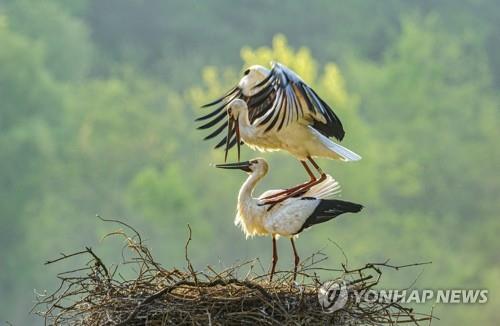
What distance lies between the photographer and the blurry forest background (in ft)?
72.7

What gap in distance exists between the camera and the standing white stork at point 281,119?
5.16m

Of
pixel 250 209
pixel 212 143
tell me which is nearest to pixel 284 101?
pixel 250 209

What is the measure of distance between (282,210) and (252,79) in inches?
33.8

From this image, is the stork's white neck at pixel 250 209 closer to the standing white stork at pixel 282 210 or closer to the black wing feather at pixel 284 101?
the standing white stork at pixel 282 210

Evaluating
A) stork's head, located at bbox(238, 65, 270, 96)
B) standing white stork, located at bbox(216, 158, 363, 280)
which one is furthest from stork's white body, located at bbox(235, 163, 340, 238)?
stork's head, located at bbox(238, 65, 270, 96)

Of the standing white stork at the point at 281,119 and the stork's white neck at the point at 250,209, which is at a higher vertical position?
the standing white stork at the point at 281,119

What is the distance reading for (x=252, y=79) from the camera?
5492 mm

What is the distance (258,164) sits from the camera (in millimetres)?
5000

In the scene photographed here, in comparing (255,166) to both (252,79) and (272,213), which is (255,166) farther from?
(252,79)

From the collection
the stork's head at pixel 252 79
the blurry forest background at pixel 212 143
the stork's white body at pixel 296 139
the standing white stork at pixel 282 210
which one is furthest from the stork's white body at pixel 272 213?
the blurry forest background at pixel 212 143

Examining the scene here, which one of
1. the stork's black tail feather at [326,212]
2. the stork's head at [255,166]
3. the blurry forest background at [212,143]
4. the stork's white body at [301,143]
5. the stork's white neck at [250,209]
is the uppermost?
the blurry forest background at [212,143]

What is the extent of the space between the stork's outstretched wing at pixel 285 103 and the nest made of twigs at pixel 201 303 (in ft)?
3.22

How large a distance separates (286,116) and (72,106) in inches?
817

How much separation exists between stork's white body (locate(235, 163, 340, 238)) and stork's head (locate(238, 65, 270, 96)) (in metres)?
0.59
